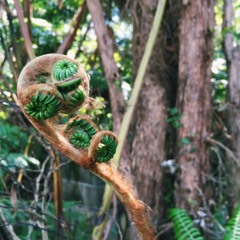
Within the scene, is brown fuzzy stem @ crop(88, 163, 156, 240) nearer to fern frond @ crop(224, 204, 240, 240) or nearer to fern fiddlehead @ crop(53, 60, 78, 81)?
fern fiddlehead @ crop(53, 60, 78, 81)

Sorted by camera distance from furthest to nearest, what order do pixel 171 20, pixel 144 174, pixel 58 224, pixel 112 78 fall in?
pixel 171 20, pixel 144 174, pixel 112 78, pixel 58 224

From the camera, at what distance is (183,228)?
197 centimetres

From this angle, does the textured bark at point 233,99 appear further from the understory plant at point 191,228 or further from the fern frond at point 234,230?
the fern frond at point 234,230

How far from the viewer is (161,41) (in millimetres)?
2818

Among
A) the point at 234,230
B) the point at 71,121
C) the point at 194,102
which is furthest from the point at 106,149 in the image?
the point at 194,102

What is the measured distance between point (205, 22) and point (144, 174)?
40.2 inches

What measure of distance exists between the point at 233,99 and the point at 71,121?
2.13m

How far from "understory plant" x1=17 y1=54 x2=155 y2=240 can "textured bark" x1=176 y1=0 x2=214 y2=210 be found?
1.77 metres

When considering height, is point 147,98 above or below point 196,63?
below

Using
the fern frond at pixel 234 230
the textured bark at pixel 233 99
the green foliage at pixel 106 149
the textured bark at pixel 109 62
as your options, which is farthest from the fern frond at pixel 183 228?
the green foliage at pixel 106 149

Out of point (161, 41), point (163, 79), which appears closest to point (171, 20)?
point (161, 41)

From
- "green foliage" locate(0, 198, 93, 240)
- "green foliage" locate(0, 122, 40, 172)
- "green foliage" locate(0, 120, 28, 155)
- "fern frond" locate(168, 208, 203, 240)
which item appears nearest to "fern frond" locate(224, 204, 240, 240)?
"fern frond" locate(168, 208, 203, 240)

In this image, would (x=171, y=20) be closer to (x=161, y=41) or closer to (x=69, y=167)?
(x=161, y=41)

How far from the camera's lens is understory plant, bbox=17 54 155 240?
2.49 feet
